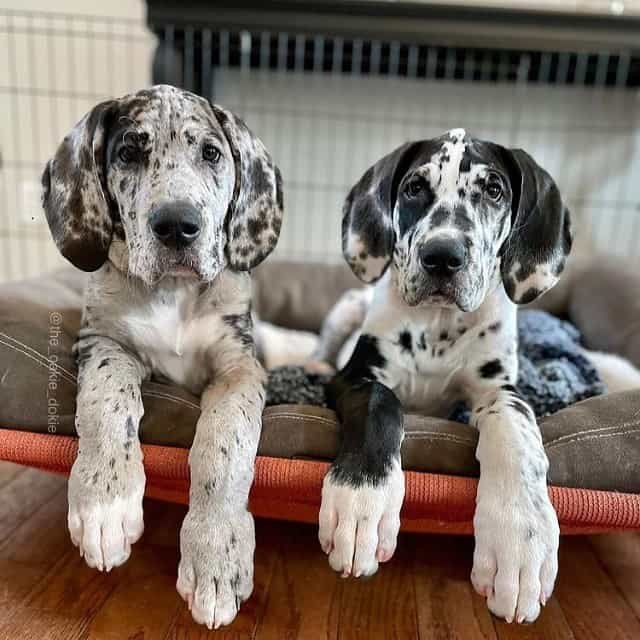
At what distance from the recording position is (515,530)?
1360 mm

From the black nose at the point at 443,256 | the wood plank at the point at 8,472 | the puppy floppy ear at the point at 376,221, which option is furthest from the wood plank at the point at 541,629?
the wood plank at the point at 8,472

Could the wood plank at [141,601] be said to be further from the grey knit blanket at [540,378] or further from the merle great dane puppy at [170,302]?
the grey knit blanket at [540,378]

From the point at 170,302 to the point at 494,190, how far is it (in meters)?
0.90

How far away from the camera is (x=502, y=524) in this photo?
1372 millimetres

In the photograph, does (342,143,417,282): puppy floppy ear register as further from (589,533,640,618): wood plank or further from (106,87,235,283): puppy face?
(589,533,640,618): wood plank

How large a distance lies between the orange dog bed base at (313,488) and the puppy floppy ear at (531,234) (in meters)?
0.55

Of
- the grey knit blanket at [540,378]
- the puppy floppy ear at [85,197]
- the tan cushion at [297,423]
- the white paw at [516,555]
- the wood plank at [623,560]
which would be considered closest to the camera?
the white paw at [516,555]

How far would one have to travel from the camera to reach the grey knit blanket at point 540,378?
2223 millimetres

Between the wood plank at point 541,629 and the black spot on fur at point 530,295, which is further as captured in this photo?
the black spot on fur at point 530,295

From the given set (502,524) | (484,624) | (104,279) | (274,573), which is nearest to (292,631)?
(274,573)

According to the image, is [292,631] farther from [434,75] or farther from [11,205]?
[11,205]

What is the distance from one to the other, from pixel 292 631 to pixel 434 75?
3435mm

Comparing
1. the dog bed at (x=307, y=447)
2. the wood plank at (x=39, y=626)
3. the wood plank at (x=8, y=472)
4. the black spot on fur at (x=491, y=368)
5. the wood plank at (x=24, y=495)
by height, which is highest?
the black spot on fur at (x=491, y=368)

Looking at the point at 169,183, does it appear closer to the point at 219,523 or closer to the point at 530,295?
the point at 219,523
